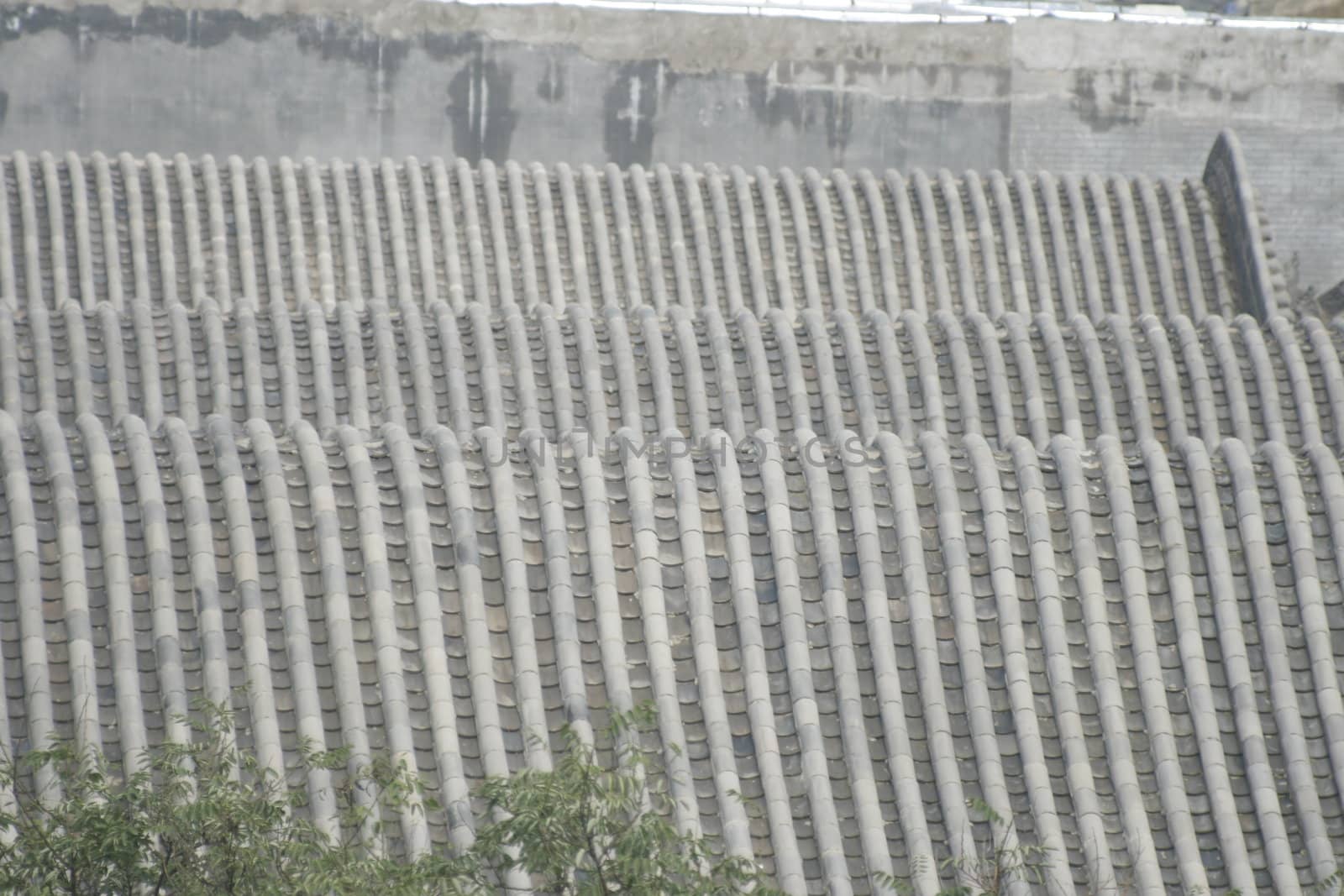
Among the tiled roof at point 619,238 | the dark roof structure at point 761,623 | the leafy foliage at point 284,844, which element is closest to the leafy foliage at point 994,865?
the dark roof structure at point 761,623

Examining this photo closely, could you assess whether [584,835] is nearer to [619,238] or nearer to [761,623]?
[761,623]

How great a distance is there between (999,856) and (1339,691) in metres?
1.62

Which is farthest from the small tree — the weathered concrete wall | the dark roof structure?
the weathered concrete wall

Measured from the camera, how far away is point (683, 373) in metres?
8.97

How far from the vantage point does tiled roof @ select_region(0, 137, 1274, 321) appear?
1025 cm

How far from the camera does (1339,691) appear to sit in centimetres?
592

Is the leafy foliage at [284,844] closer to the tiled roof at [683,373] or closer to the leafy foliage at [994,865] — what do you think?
the leafy foliage at [994,865]

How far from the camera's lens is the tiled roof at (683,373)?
865 cm

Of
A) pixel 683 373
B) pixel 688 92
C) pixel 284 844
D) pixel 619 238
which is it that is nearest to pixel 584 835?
pixel 284 844

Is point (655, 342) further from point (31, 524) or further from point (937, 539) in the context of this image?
point (31, 524)

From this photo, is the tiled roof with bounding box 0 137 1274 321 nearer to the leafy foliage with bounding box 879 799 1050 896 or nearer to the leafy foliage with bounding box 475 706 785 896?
the leafy foliage with bounding box 879 799 1050 896

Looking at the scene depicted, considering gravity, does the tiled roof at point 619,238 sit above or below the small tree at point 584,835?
below

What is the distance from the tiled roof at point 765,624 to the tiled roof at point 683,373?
2315 mm

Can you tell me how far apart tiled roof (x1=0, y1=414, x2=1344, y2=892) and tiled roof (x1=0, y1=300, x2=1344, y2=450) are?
231 centimetres
